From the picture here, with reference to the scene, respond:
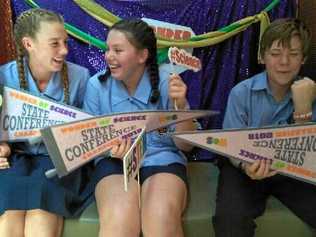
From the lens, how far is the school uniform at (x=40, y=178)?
1.39 metres

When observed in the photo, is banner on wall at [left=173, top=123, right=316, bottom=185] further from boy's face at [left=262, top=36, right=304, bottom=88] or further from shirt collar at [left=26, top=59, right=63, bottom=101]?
shirt collar at [left=26, top=59, right=63, bottom=101]

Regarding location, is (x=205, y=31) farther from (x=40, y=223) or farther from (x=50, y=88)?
(x=40, y=223)

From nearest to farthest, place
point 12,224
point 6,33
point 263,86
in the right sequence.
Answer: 1. point 12,224
2. point 263,86
3. point 6,33

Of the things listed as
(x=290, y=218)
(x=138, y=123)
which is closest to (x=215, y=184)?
(x=290, y=218)

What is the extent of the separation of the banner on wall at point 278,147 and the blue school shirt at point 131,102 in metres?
0.25

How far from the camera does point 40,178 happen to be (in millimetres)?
1436

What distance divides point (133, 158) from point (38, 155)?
475 millimetres

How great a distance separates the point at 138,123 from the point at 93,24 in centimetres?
67

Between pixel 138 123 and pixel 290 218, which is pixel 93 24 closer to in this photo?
pixel 138 123

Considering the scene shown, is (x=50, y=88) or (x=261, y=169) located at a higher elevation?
(x=50, y=88)

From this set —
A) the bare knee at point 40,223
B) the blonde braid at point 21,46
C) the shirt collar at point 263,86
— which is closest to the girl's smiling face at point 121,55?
the blonde braid at point 21,46

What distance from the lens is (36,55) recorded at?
1568 millimetres

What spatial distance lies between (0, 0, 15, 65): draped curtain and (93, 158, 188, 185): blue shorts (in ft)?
2.33

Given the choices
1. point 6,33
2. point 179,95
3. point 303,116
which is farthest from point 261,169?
point 6,33
